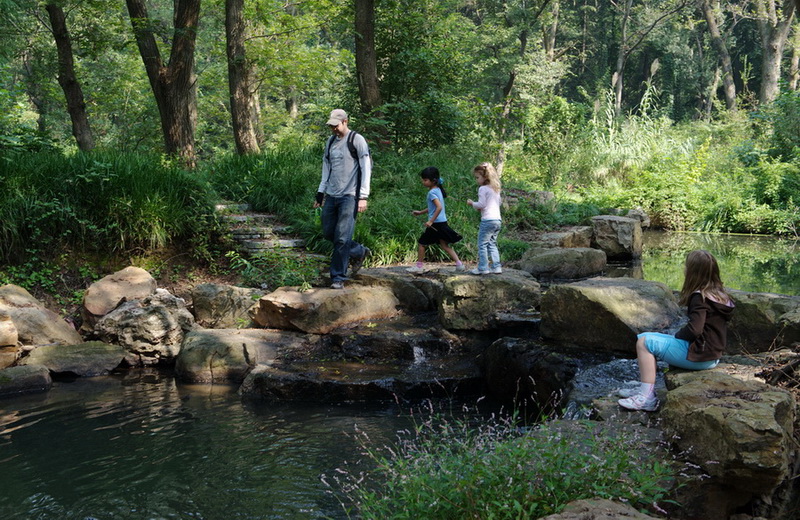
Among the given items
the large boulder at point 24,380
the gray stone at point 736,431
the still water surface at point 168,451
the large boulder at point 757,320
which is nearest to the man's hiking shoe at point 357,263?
the still water surface at point 168,451

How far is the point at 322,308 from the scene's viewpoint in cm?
770

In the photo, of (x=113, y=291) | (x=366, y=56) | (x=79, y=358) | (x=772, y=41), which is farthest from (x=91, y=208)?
(x=772, y=41)

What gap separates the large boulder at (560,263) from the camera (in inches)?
383

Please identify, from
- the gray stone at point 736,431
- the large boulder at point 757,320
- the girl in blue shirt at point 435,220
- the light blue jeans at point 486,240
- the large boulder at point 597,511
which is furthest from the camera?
the girl in blue shirt at point 435,220

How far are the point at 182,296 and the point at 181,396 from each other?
9.62 ft

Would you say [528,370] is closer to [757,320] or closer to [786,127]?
[757,320]

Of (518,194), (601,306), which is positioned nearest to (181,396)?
(601,306)

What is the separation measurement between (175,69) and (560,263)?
302 inches

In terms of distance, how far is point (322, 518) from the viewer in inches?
161

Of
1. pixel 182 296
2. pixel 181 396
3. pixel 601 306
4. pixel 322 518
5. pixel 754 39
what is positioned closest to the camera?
pixel 322 518

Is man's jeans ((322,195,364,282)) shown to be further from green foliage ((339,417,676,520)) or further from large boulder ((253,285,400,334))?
green foliage ((339,417,676,520))

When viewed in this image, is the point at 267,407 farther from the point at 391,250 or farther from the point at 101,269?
the point at 101,269

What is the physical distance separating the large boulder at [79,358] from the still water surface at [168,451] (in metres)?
0.21

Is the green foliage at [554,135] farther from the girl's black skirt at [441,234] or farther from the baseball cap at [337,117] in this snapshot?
the baseball cap at [337,117]
